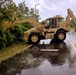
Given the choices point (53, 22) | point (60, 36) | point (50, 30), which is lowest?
point (60, 36)

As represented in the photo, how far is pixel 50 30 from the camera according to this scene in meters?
24.4

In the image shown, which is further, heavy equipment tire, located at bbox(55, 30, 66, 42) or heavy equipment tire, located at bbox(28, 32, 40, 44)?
heavy equipment tire, located at bbox(55, 30, 66, 42)

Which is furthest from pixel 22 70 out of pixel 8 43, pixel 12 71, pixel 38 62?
pixel 8 43

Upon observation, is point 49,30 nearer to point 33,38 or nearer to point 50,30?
point 50,30

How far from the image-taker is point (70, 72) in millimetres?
10109

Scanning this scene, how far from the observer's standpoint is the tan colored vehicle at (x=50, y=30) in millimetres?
23312

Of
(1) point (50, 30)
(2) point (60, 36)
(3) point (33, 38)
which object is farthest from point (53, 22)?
(3) point (33, 38)

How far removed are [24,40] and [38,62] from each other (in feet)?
37.0

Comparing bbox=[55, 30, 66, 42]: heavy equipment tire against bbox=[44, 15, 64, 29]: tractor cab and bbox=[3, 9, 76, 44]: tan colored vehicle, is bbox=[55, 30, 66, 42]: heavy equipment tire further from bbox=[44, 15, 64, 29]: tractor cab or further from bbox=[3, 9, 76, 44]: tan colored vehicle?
bbox=[44, 15, 64, 29]: tractor cab

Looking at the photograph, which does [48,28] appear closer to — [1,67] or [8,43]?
[8,43]

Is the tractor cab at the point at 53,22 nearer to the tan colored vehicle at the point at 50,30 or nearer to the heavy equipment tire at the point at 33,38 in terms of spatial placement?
the tan colored vehicle at the point at 50,30

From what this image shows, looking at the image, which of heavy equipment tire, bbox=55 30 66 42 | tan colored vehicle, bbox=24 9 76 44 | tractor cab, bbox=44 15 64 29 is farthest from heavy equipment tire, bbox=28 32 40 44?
heavy equipment tire, bbox=55 30 66 42

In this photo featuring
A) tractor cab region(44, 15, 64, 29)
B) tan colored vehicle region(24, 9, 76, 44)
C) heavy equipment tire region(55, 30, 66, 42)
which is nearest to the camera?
tan colored vehicle region(24, 9, 76, 44)

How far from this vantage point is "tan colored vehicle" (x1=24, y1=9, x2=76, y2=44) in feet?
76.5
